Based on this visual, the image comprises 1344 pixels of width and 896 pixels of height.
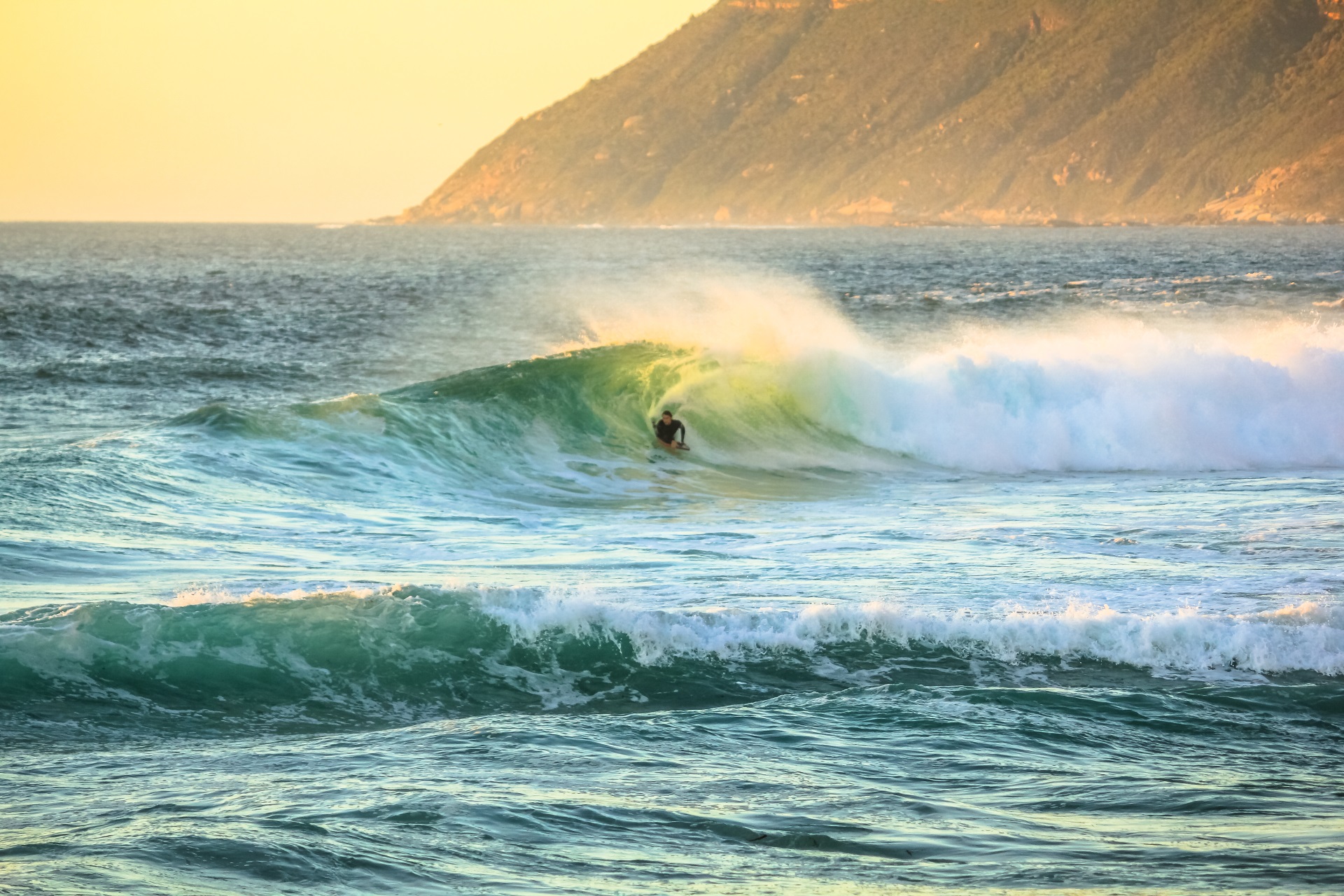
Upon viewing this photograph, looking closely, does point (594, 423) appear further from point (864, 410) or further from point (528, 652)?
point (528, 652)

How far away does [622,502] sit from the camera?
1683cm

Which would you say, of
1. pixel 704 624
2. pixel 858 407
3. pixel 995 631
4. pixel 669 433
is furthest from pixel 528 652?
pixel 858 407

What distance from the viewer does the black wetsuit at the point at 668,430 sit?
2097 centimetres

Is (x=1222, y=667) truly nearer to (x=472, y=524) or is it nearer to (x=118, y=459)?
(x=472, y=524)

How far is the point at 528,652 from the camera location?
9352 millimetres

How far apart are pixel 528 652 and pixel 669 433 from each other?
462 inches

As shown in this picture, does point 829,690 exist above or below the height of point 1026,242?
below

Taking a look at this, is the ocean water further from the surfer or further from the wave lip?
the surfer

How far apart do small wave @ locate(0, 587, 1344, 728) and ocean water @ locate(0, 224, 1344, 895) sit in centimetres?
3

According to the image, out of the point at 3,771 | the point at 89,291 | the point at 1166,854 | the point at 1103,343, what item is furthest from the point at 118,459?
the point at 89,291

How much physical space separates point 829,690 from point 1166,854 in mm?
3006

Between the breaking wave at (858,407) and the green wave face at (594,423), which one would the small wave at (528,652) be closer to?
the green wave face at (594,423)

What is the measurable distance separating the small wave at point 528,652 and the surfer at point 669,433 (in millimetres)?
11133

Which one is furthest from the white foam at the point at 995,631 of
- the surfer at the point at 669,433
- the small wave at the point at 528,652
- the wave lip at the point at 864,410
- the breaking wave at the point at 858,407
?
the surfer at the point at 669,433
